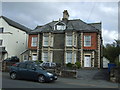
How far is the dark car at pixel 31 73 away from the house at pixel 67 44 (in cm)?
1667

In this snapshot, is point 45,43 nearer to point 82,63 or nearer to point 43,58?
point 43,58

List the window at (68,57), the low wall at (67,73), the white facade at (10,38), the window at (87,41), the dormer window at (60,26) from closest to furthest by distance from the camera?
1. the low wall at (67,73)
2. the window at (68,57)
3. the window at (87,41)
4. the dormer window at (60,26)
5. the white facade at (10,38)

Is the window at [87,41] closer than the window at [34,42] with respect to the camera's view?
Yes

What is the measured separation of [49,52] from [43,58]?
1802 millimetres

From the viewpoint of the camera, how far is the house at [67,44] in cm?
3180

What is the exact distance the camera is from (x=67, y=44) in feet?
107

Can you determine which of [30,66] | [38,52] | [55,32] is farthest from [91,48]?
[30,66]

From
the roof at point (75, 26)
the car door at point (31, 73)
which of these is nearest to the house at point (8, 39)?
the roof at point (75, 26)

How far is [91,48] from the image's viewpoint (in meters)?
31.8

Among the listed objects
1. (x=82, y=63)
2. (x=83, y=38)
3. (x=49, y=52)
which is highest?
(x=83, y=38)

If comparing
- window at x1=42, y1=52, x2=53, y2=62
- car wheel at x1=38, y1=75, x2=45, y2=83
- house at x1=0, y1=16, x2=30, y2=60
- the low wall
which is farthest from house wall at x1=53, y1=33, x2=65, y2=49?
car wheel at x1=38, y1=75, x2=45, y2=83

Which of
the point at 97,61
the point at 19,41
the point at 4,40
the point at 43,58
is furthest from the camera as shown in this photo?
the point at 19,41

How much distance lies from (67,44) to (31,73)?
18.0 m

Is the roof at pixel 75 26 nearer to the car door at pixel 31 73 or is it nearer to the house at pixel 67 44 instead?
the house at pixel 67 44
